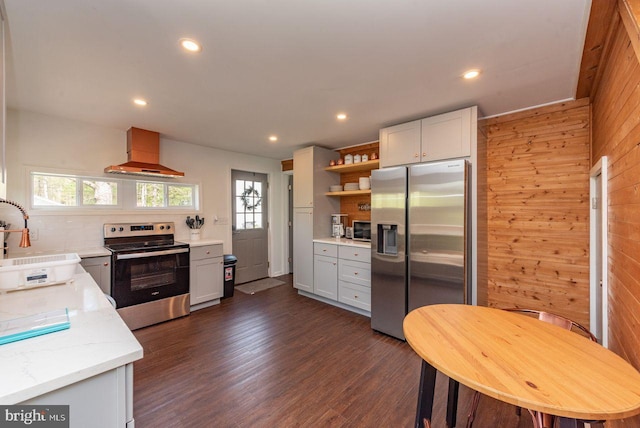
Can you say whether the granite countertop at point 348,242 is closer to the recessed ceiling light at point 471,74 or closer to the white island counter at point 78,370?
the recessed ceiling light at point 471,74

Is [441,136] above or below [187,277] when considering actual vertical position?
above

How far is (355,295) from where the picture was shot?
3510 millimetres

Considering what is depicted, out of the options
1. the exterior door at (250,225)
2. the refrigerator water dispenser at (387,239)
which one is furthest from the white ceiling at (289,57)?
the exterior door at (250,225)

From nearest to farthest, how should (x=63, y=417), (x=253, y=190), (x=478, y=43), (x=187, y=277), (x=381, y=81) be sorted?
→ (x=63, y=417)
(x=478, y=43)
(x=381, y=81)
(x=187, y=277)
(x=253, y=190)

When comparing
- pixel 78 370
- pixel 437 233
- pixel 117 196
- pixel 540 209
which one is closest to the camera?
pixel 78 370

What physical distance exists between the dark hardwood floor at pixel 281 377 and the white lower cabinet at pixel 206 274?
37 cm

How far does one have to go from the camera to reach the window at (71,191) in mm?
2965

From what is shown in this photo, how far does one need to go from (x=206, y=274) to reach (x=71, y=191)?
187 cm

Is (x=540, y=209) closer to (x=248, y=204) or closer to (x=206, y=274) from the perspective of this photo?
(x=206, y=274)

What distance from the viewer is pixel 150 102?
256 cm

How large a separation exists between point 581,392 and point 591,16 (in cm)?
183

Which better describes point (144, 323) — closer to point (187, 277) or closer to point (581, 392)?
point (187, 277)

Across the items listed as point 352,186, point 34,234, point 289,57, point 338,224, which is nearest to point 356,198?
point 352,186

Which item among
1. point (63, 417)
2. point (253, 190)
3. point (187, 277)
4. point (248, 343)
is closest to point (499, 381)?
point (63, 417)
